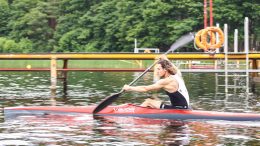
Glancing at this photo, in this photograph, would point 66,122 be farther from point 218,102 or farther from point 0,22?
point 0,22

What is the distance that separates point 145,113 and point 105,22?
47.8 m

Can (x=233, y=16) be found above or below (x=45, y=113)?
above

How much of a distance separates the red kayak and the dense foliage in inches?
1534

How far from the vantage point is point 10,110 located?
15.2 m

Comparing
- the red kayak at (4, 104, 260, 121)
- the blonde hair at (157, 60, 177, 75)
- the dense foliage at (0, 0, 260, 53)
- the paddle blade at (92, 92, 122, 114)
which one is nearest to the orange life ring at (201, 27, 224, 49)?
the paddle blade at (92, 92, 122, 114)

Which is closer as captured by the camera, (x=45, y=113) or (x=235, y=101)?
(x=45, y=113)

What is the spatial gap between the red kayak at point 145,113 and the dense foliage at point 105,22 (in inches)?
1534

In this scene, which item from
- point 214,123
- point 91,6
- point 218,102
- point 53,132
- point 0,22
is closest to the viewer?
point 53,132

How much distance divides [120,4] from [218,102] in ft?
134

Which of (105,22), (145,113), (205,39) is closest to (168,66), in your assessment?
(145,113)

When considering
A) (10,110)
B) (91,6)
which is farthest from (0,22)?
(10,110)

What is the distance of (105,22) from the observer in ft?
203

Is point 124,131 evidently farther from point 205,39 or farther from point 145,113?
point 205,39

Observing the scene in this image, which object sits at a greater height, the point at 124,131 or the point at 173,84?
the point at 173,84
